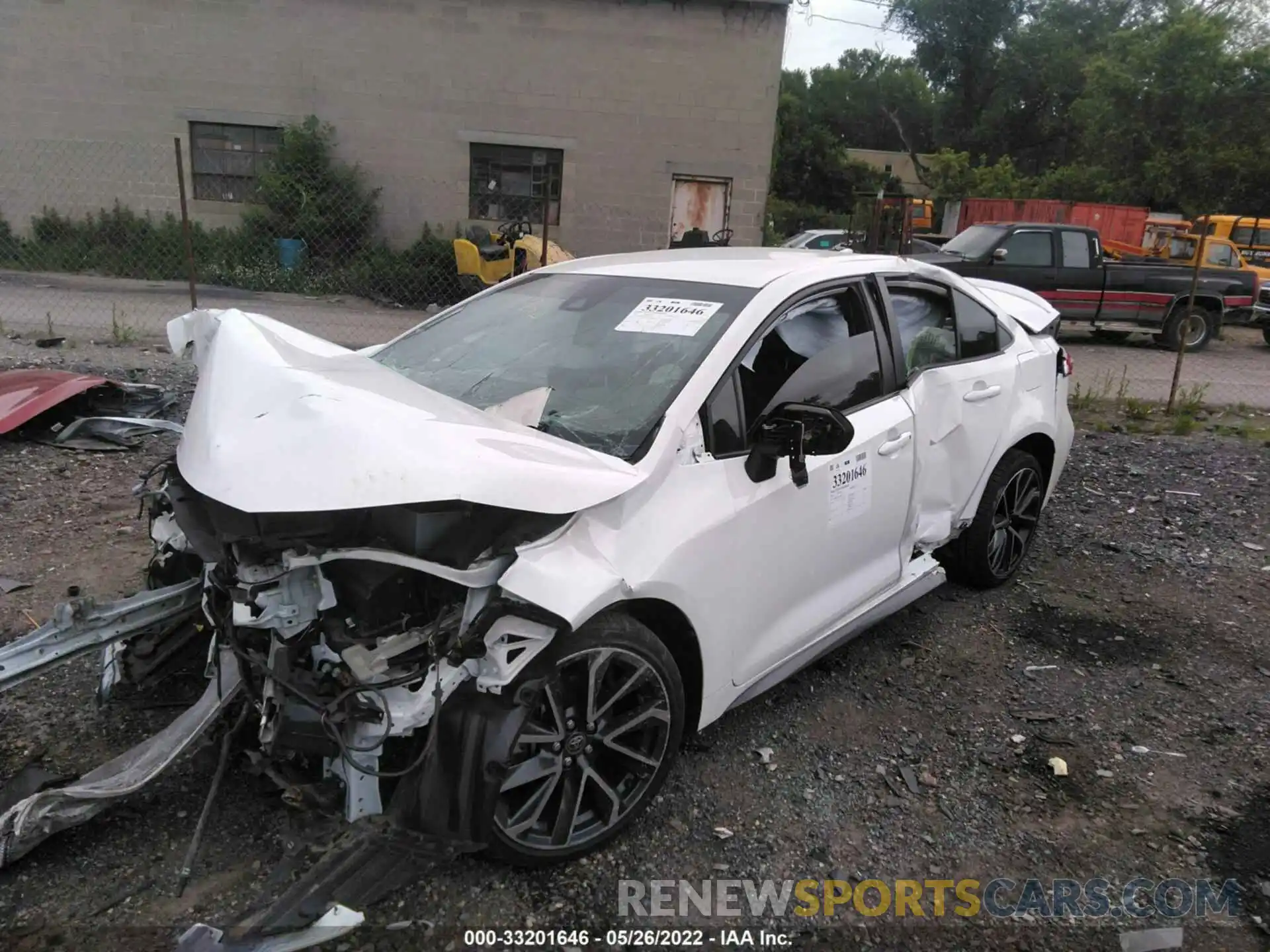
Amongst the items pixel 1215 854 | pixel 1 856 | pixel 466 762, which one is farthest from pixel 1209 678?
pixel 1 856

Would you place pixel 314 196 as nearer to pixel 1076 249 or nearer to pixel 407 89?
pixel 407 89

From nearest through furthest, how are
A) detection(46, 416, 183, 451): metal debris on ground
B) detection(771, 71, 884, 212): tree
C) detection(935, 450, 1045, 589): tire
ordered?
detection(935, 450, 1045, 589): tire, detection(46, 416, 183, 451): metal debris on ground, detection(771, 71, 884, 212): tree

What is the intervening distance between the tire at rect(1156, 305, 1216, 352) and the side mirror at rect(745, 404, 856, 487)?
14198 mm

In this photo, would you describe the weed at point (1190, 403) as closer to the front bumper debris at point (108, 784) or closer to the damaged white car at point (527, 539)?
the damaged white car at point (527, 539)

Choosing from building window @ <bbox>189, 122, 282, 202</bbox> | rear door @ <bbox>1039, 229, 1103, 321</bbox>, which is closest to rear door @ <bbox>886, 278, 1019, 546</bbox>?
rear door @ <bbox>1039, 229, 1103, 321</bbox>

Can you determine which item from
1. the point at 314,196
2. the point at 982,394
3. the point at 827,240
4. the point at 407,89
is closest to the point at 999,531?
the point at 982,394

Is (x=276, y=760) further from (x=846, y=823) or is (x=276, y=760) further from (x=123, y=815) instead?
(x=846, y=823)

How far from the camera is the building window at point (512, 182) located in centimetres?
1634

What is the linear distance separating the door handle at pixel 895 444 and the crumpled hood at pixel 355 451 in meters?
1.31

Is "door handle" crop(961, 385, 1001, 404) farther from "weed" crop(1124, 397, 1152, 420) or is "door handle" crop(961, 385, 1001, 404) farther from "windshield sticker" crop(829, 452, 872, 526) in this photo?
"weed" crop(1124, 397, 1152, 420)

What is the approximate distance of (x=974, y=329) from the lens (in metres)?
4.30

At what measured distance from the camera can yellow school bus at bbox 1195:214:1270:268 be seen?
64.0 ft

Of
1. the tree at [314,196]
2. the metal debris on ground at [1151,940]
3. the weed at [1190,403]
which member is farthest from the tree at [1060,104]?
the metal debris on ground at [1151,940]

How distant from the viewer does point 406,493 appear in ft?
7.04
